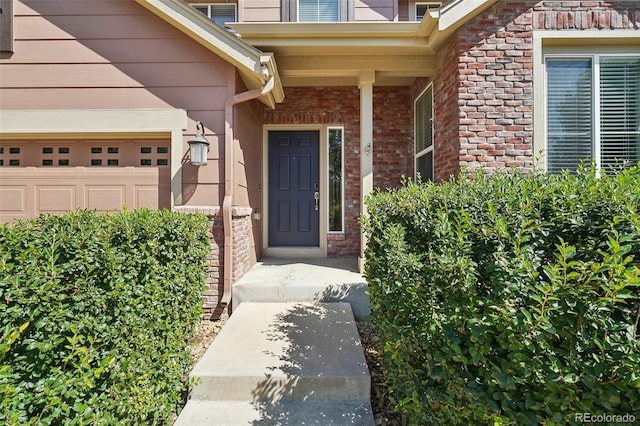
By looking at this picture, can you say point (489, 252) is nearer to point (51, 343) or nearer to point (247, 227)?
point (51, 343)

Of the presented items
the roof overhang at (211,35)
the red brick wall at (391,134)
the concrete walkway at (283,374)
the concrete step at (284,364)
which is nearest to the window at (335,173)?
the red brick wall at (391,134)

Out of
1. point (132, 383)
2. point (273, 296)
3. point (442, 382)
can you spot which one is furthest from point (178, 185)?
point (442, 382)

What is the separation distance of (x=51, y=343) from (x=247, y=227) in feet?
10.6

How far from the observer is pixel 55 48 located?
12.3 ft

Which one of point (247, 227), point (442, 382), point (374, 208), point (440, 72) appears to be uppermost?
point (440, 72)

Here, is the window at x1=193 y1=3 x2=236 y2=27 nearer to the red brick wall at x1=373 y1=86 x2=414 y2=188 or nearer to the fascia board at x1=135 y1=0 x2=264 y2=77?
the fascia board at x1=135 y1=0 x2=264 y2=77

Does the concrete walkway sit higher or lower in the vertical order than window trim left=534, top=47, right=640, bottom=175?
lower

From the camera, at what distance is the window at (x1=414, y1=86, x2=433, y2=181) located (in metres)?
4.74

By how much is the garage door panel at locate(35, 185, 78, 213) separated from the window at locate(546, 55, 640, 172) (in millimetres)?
5992

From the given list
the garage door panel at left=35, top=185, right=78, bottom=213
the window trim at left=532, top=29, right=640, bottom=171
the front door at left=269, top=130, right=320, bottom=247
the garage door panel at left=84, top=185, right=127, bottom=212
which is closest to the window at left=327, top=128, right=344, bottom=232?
the front door at left=269, top=130, right=320, bottom=247

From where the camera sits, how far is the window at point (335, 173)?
574cm

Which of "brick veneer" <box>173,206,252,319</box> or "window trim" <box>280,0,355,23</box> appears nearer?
"brick veneer" <box>173,206,252,319</box>

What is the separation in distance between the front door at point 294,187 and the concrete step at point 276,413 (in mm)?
3624

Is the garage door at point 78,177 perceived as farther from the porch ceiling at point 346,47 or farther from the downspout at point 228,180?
the porch ceiling at point 346,47
